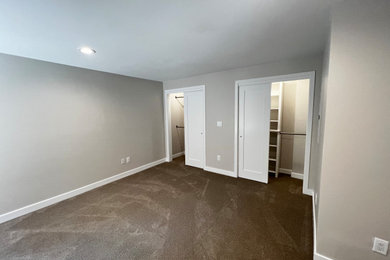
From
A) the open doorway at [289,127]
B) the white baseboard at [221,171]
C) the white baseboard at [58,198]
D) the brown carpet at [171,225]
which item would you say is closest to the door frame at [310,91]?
the brown carpet at [171,225]

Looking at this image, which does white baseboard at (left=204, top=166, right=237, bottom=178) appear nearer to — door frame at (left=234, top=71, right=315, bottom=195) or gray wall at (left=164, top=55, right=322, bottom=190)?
gray wall at (left=164, top=55, right=322, bottom=190)

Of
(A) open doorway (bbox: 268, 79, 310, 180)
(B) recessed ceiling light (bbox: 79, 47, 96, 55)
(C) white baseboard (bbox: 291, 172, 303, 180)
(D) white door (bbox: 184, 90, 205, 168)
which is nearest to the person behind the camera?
(B) recessed ceiling light (bbox: 79, 47, 96, 55)

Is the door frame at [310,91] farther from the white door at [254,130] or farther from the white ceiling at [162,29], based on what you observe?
the white ceiling at [162,29]

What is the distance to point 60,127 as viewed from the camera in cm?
263

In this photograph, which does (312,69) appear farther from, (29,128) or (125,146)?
(29,128)

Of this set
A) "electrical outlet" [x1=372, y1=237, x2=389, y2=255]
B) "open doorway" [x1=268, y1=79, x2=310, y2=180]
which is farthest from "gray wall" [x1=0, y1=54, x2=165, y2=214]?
"electrical outlet" [x1=372, y1=237, x2=389, y2=255]

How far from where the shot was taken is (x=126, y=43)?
189 cm

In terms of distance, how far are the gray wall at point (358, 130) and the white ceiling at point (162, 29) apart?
0.34 meters

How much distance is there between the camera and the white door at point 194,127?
12.8ft

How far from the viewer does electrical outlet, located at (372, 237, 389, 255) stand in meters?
1.23

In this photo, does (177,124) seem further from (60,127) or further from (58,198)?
(58,198)

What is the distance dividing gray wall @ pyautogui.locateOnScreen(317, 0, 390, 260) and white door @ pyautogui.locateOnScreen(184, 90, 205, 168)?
8.88ft

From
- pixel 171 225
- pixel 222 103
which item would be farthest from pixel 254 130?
pixel 171 225

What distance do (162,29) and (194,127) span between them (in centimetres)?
266
